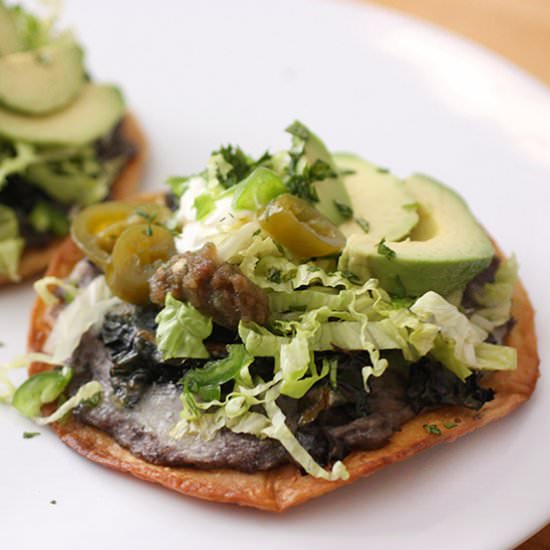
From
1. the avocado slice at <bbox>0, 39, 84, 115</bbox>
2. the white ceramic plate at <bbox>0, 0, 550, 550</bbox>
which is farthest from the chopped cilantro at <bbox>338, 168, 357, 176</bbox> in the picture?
the avocado slice at <bbox>0, 39, 84, 115</bbox>

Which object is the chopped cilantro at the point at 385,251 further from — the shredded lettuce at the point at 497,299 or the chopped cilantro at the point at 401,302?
the shredded lettuce at the point at 497,299

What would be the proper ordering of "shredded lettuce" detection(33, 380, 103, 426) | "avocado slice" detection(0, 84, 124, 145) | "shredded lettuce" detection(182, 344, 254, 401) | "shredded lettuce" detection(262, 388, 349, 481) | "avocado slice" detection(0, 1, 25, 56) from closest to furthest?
"shredded lettuce" detection(262, 388, 349, 481) → "shredded lettuce" detection(182, 344, 254, 401) → "shredded lettuce" detection(33, 380, 103, 426) → "avocado slice" detection(0, 84, 124, 145) → "avocado slice" detection(0, 1, 25, 56)

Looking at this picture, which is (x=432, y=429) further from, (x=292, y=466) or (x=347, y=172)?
(x=347, y=172)

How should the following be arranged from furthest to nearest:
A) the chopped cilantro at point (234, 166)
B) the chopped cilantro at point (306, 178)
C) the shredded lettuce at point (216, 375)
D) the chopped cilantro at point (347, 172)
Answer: the chopped cilantro at point (347, 172)
the chopped cilantro at point (234, 166)
the chopped cilantro at point (306, 178)
the shredded lettuce at point (216, 375)

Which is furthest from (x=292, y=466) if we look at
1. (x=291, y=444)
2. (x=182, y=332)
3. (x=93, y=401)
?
(x=93, y=401)

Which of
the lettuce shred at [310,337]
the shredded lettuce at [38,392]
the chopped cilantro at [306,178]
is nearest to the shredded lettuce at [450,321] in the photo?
the lettuce shred at [310,337]

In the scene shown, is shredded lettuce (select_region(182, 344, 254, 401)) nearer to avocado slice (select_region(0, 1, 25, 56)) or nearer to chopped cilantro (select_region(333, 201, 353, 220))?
chopped cilantro (select_region(333, 201, 353, 220))

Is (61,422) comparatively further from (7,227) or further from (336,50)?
(336,50)

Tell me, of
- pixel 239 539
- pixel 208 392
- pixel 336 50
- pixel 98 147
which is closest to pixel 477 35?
pixel 336 50
